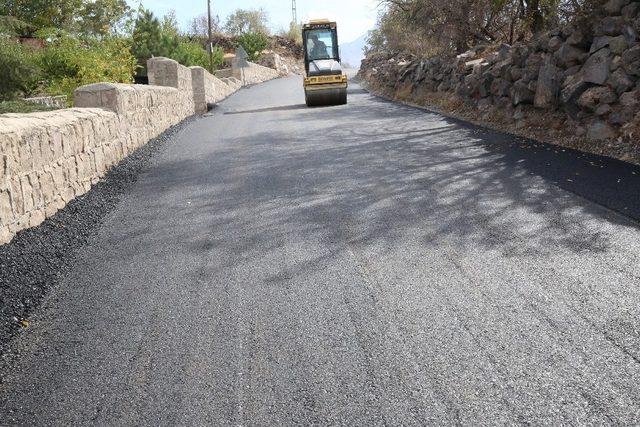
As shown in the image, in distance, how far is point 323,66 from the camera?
2105 centimetres

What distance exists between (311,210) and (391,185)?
4.81 feet

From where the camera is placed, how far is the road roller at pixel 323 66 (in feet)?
65.9

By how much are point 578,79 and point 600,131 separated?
1.61 m

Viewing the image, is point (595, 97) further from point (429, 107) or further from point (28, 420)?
point (28, 420)

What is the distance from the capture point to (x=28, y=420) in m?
2.94

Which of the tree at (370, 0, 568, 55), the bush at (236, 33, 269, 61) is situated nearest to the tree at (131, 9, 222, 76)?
the tree at (370, 0, 568, 55)

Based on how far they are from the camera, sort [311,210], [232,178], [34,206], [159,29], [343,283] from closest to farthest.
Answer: [343,283] < [34,206] < [311,210] < [232,178] < [159,29]

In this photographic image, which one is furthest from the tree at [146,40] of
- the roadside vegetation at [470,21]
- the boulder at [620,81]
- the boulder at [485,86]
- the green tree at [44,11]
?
the boulder at [620,81]

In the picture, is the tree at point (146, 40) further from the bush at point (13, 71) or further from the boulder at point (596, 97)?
the boulder at point (596, 97)

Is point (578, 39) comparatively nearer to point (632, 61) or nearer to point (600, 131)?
point (632, 61)

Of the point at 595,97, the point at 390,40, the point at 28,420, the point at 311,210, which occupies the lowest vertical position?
the point at 28,420

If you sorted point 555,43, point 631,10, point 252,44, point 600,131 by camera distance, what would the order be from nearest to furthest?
point 600,131 < point 631,10 < point 555,43 < point 252,44

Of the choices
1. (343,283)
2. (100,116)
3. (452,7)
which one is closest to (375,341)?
(343,283)

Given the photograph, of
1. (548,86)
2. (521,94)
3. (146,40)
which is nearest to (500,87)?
(521,94)
